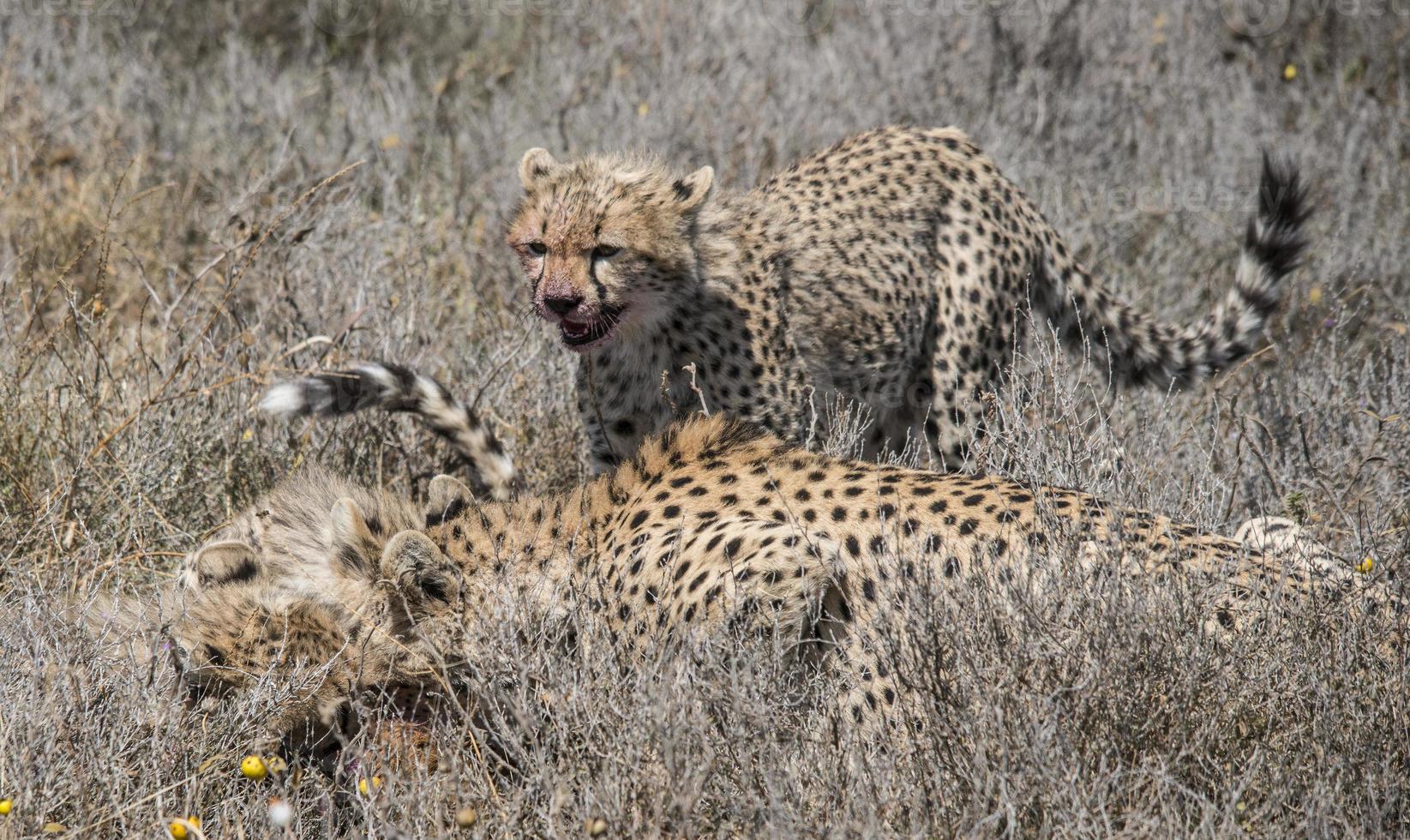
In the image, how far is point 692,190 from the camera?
12.3 ft

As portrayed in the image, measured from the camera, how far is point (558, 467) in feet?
13.9

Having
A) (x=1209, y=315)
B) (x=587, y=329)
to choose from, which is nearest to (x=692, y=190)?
(x=587, y=329)

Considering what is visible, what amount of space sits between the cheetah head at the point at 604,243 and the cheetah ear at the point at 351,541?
819mm

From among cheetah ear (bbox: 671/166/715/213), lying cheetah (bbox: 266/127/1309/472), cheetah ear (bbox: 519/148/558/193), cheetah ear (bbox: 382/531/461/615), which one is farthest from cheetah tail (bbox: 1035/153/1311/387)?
cheetah ear (bbox: 382/531/461/615)

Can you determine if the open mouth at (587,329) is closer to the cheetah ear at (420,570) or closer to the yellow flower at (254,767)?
the cheetah ear at (420,570)

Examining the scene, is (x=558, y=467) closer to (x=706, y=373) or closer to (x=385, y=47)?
(x=706, y=373)

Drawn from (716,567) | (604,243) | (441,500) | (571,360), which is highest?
(604,243)

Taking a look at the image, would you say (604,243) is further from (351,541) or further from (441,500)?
(351,541)

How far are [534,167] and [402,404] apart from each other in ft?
2.49

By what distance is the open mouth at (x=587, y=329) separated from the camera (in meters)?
3.54

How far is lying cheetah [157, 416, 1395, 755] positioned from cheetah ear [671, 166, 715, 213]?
81 cm

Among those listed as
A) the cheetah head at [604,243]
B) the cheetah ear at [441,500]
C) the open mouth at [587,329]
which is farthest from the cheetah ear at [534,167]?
the cheetah ear at [441,500]

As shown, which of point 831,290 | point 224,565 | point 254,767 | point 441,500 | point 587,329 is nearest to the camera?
point 254,767

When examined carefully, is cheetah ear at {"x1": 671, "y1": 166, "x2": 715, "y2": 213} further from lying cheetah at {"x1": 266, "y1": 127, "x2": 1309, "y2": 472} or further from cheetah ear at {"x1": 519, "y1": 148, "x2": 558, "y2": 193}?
cheetah ear at {"x1": 519, "y1": 148, "x2": 558, "y2": 193}
